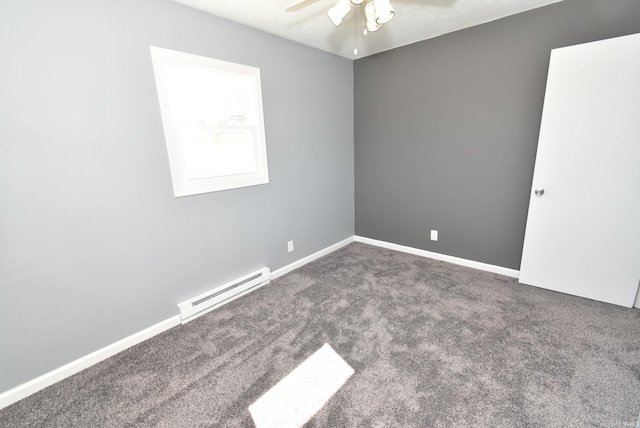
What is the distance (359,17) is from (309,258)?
2491 millimetres

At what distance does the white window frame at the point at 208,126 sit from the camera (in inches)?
75.9

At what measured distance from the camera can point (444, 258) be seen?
10.4 ft

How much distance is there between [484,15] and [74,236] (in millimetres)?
3607

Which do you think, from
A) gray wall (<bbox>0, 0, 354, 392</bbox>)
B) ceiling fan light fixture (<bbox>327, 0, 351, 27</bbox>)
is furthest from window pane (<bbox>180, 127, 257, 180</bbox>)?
ceiling fan light fixture (<bbox>327, 0, 351, 27</bbox>)

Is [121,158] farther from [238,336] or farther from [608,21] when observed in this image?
[608,21]

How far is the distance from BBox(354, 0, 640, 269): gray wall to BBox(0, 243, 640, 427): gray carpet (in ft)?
2.59

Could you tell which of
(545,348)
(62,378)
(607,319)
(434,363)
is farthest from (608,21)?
(62,378)

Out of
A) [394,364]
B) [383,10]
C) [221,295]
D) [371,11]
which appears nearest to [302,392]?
[394,364]

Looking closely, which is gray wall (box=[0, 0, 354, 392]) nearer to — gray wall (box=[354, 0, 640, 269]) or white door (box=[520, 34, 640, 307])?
gray wall (box=[354, 0, 640, 269])

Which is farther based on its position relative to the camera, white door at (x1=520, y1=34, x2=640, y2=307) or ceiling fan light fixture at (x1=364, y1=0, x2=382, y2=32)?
white door at (x1=520, y1=34, x2=640, y2=307)

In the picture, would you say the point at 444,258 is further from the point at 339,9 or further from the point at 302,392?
the point at 339,9

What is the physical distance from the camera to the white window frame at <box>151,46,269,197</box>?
6.32ft

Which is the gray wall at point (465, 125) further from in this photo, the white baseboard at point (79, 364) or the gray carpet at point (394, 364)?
the white baseboard at point (79, 364)

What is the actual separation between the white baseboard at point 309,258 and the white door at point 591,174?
7.01 feet
